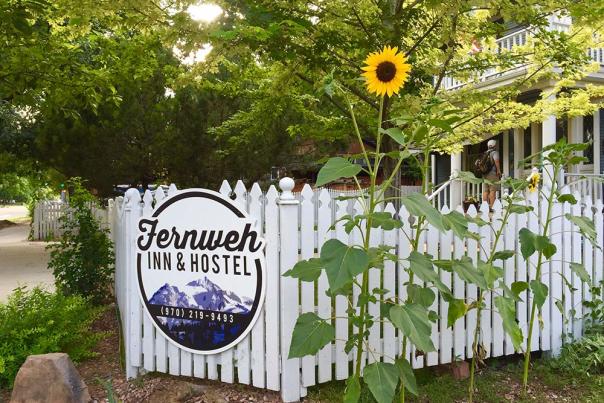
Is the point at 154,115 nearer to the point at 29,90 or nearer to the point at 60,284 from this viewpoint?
the point at 29,90

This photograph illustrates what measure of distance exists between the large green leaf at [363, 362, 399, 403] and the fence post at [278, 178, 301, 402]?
78 cm

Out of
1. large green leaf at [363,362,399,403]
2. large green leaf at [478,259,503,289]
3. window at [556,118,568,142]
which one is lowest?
large green leaf at [363,362,399,403]

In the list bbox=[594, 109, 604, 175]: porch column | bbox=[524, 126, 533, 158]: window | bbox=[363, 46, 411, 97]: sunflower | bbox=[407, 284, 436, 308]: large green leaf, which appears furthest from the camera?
bbox=[524, 126, 533, 158]: window

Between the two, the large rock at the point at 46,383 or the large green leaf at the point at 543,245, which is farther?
the large rock at the point at 46,383

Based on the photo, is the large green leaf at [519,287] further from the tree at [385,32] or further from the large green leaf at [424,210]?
the tree at [385,32]

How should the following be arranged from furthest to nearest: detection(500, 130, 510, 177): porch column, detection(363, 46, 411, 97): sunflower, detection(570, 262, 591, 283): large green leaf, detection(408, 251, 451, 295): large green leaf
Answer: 1. detection(500, 130, 510, 177): porch column
2. detection(570, 262, 591, 283): large green leaf
3. detection(363, 46, 411, 97): sunflower
4. detection(408, 251, 451, 295): large green leaf

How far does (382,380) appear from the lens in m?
2.30

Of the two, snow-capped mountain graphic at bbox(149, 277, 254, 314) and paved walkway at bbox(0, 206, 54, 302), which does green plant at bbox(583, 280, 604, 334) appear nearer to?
snow-capped mountain graphic at bbox(149, 277, 254, 314)

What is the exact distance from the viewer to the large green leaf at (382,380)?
2.25 metres

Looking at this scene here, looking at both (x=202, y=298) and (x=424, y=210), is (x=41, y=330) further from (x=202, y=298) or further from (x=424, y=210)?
(x=424, y=210)

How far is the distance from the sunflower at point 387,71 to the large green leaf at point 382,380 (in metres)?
1.31

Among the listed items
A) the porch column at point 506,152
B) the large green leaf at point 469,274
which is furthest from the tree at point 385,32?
the porch column at point 506,152

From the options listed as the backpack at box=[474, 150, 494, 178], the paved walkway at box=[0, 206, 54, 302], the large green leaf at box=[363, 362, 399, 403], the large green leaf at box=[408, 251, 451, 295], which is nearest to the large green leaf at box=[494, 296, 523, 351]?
the large green leaf at box=[408, 251, 451, 295]

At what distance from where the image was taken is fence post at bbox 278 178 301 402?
3.03 meters
